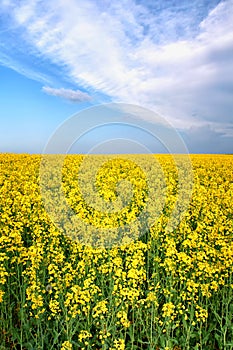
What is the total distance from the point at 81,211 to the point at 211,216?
8.42ft

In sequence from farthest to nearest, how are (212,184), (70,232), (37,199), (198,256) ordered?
(212,184) → (37,199) → (70,232) → (198,256)

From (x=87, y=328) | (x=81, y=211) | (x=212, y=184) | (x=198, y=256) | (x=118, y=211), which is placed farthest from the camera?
(x=212, y=184)

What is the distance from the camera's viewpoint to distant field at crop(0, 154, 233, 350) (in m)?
5.01

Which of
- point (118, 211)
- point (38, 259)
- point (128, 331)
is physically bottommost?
point (128, 331)

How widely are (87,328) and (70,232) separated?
6.37ft

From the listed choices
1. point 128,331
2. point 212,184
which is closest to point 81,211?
point 128,331

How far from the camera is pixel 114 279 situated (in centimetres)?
625

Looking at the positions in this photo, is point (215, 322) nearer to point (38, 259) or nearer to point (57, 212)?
point (38, 259)

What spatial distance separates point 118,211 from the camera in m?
7.97

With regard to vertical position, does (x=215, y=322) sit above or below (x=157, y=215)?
below

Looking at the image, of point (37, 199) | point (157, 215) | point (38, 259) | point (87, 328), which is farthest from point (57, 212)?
point (87, 328)

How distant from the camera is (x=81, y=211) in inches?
279

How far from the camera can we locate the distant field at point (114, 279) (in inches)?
197

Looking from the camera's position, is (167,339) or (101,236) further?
(101,236)
